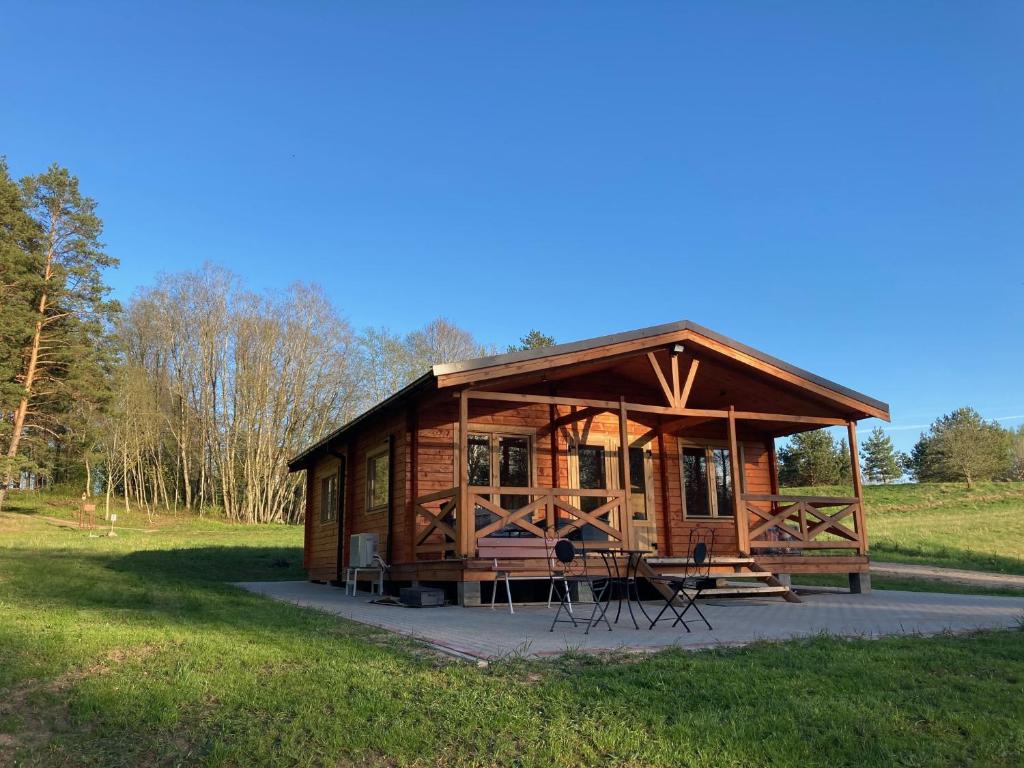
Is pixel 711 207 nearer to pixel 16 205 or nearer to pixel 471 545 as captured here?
pixel 471 545

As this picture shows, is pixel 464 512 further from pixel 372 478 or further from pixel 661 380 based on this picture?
pixel 372 478

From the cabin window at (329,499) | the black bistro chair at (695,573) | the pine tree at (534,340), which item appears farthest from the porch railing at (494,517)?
the pine tree at (534,340)

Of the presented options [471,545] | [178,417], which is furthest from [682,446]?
[178,417]

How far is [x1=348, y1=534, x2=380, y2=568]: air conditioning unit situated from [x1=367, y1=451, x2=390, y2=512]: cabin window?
543 mm

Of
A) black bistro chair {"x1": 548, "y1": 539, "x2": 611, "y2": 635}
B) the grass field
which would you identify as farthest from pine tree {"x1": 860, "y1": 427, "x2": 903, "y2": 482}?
black bistro chair {"x1": 548, "y1": 539, "x2": 611, "y2": 635}

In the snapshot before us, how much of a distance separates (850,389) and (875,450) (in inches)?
1571

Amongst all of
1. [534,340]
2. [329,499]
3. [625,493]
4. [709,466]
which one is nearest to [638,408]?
[625,493]

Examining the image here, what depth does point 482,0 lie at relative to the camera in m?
13.9

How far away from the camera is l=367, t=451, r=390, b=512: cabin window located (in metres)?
11.8

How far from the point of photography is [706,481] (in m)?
13.2

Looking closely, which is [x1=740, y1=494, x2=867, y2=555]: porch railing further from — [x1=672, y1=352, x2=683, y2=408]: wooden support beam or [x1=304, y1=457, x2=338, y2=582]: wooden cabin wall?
[x1=304, y1=457, x2=338, y2=582]: wooden cabin wall

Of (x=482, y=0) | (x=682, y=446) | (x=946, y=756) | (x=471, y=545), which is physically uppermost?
(x=482, y=0)

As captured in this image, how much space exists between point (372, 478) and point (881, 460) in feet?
142

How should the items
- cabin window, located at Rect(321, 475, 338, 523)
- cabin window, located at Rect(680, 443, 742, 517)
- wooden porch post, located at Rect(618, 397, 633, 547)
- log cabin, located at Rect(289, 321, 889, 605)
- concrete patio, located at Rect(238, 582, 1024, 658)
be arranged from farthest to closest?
cabin window, located at Rect(321, 475, 338, 523) → cabin window, located at Rect(680, 443, 742, 517) → wooden porch post, located at Rect(618, 397, 633, 547) → log cabin, located at Rect(289, 321, 889, 605) → concrete patio, located at Rect(238, 582, 1024, 658)
